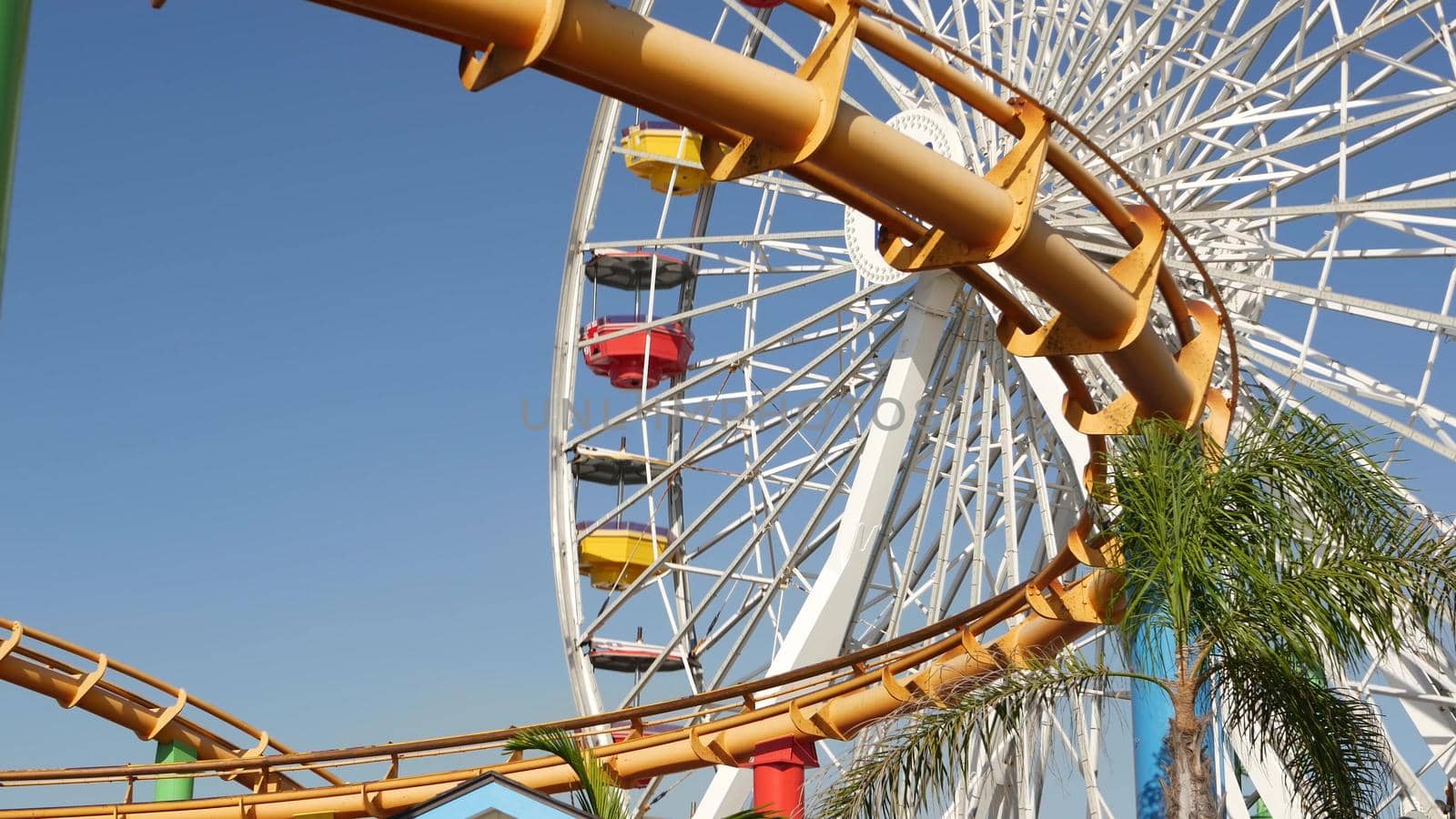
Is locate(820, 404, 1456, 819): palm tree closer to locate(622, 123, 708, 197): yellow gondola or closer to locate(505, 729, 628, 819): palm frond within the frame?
locate(505, 729, 628, 819): palm frond

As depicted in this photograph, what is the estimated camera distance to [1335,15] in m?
15.3

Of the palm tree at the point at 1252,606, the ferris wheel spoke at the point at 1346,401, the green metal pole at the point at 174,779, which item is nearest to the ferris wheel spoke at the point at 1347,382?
the ferris wheel spoke at the point at 1346,401

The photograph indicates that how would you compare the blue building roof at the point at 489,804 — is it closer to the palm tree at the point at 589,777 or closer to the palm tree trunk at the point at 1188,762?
the palm tree at the point at 589,777

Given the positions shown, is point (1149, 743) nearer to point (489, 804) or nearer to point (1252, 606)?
point (1252, 606)

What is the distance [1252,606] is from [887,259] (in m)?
2.64

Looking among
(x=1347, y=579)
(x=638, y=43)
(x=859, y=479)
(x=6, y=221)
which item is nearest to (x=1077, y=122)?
(x=859, y=479)

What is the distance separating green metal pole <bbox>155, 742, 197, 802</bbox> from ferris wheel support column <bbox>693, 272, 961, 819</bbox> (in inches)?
200

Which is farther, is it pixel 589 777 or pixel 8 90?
pixel 589 777

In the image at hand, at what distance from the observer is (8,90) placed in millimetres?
3701

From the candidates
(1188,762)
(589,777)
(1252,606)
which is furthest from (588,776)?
(1252,606)

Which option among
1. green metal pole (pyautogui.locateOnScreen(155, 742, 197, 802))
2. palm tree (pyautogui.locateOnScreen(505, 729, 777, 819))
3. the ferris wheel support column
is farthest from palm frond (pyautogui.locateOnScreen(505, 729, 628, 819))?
green metal pole (pyautogui.locateOnScreen(155, 742, 197, 802))

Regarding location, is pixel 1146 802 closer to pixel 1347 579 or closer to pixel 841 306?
pixel 1347 579

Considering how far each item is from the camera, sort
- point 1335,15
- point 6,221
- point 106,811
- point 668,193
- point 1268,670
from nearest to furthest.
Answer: point 6,221, point 1268,670, point 106,811, point 1335,15, point 668,193

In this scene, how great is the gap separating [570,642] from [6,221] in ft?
58.1
